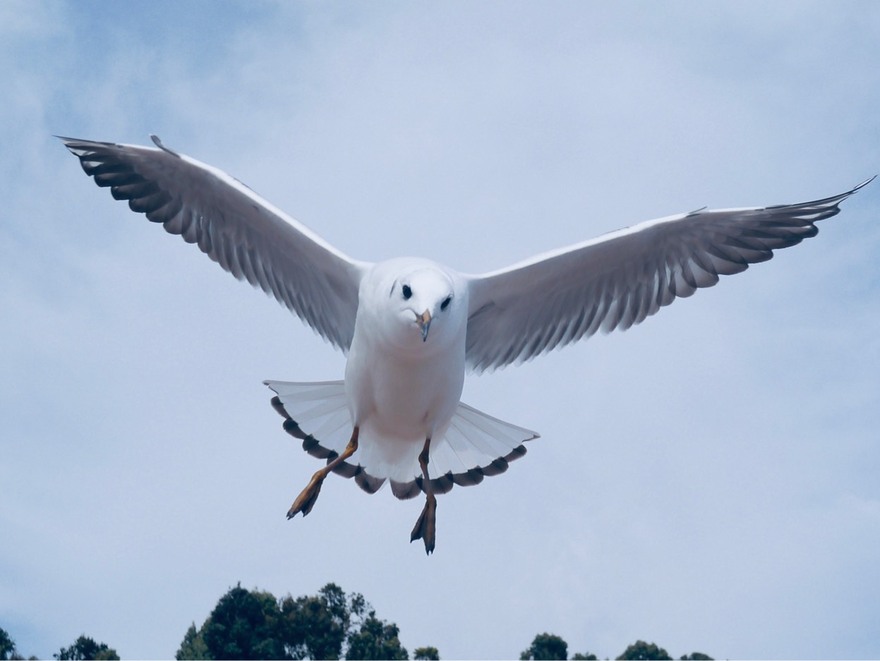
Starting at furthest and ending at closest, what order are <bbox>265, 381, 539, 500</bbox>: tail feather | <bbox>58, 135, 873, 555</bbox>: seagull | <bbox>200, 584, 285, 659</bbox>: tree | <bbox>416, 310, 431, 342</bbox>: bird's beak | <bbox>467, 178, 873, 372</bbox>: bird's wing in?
<bbox>200, 584, 285, 659</bbox>: tree < <bbox>265, 381, 539, 500</bbox>: tail feather < <bbox>467, 178, 873, 372</bbox>: bird's wing < <bbox>58, 135, 873, 555</bbox>: seagull < <bbox>416, 310, 431, 342</bbox>: bird's beak

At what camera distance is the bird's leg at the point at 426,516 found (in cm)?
936

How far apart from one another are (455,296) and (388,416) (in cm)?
88

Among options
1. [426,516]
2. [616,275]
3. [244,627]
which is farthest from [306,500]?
[244,627]

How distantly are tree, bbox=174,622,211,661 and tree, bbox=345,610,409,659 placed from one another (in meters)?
1.31

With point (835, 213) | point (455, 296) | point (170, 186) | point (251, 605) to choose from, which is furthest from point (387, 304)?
point (251, 605)

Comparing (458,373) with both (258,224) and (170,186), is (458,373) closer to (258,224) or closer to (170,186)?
(258,224)

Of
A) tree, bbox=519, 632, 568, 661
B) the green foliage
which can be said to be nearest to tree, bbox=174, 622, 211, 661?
the green foliage

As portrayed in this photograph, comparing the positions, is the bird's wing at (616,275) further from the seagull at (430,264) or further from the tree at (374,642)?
the tree at (374,642)

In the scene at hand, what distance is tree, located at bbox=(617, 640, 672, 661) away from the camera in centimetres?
1309

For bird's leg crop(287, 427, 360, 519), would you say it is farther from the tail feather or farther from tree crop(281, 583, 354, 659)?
tree crop(281, 583, 354, 659)

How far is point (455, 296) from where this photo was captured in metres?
8.70

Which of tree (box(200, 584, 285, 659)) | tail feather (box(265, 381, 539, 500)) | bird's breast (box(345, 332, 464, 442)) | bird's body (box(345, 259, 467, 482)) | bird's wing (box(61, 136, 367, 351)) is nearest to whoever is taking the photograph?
bird's body (box(345, 259, 467, 482))

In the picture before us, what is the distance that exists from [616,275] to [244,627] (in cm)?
502

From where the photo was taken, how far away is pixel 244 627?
13.2 meters
